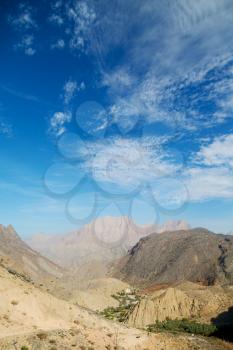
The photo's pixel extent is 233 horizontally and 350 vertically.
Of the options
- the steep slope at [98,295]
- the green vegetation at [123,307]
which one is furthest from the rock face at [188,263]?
the green vegetation at [123,307]

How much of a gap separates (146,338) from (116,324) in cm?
363

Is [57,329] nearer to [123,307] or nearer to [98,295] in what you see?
[123,307]

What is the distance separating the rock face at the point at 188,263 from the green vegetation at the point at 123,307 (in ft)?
126

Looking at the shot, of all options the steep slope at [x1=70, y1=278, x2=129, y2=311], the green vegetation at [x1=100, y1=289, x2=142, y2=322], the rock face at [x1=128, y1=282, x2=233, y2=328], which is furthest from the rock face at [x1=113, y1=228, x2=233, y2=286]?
the rock face at [x1=128, y1=282, x2=233, y2=328]

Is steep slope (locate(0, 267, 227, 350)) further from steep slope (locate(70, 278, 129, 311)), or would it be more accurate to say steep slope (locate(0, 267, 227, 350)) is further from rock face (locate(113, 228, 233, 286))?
rock face (locate(113, 228, 233, 286))

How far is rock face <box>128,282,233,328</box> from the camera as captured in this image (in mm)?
70750

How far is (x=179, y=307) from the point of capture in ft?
255

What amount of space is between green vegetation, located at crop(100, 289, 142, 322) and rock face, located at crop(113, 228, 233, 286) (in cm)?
3854

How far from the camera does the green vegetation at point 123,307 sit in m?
75.9

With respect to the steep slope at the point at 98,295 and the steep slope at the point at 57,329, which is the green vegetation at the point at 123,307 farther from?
the steep slope at the point at 57,329

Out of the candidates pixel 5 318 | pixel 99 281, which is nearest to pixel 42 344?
pixel 5 318

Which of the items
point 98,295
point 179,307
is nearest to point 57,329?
point 179,307

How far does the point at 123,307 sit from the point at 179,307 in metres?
20.6

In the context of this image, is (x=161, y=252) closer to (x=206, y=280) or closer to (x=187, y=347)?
(x=206, y=280)
